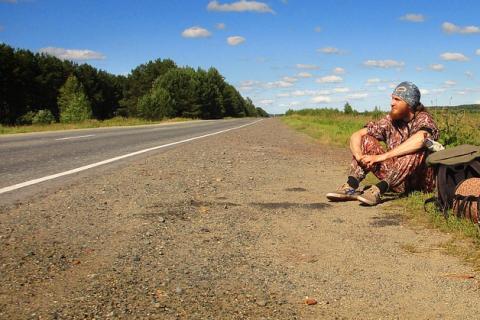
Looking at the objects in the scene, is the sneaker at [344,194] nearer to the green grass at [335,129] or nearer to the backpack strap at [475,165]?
the backpack strap at [475,165]

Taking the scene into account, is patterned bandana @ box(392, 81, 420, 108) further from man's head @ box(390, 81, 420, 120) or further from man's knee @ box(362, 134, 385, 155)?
man's knee @ box(362, 134, 385, 155)

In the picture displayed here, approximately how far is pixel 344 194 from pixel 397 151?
0.71 m

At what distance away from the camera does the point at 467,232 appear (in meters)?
3.47

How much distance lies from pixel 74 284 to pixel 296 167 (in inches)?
226

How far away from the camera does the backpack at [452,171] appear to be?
403cm

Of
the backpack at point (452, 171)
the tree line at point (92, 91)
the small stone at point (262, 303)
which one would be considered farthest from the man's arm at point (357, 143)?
the tree line at point (92, 91)

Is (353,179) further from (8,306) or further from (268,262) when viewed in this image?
(8,306)

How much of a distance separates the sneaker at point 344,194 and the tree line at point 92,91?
41.2 metres

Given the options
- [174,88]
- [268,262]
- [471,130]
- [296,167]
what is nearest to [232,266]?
[268,262]

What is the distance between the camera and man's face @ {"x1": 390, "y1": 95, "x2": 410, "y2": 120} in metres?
4.84

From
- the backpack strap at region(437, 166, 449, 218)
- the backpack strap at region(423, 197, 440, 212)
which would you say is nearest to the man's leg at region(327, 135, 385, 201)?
the backpack strap at region(423, 197, 440, 212)

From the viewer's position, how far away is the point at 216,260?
2.96 m

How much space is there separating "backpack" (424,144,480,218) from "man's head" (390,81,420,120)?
2.70 ft

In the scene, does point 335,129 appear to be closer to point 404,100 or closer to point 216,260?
point 404,100
